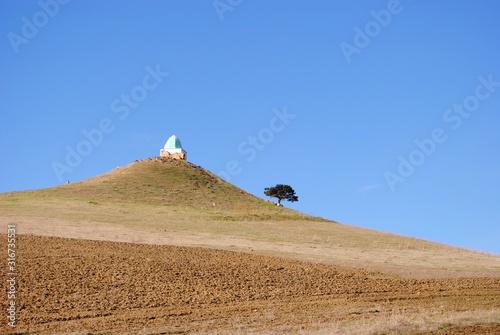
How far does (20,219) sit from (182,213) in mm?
16408

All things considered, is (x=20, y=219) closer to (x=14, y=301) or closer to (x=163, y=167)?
(x=14, y=301)

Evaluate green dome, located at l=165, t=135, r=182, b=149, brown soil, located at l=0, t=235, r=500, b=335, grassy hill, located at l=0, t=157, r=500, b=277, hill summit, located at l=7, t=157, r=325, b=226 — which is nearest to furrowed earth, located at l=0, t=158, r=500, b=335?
brown soil, located at l=0, t=235, r=500, b=335

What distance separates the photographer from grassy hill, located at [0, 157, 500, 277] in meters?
38.2

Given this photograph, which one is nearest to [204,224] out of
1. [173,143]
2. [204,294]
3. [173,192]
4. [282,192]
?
[173,192]

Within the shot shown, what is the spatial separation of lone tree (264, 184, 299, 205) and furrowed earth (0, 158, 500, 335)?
31.3 metres

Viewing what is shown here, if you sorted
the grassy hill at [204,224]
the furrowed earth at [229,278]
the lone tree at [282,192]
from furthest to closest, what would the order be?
1. the lone tree at [282,192]
2. the grassy hill at [204,224]
3. the furrowed earth at [229,278]

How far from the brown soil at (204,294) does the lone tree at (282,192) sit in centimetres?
5506

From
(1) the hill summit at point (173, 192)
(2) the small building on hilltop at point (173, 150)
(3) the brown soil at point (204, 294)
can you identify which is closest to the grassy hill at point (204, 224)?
(1) the hill summit at point (173, 192)

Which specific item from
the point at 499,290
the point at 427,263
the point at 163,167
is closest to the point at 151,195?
the point at 163,167

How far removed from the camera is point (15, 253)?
28750 mm

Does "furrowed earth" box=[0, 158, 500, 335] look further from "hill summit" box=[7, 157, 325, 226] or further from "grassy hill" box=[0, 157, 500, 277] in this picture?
"hill summit" box=[7, 157, 325, 226]

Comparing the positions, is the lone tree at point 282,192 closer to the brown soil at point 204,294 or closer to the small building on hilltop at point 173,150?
the small building on hilltop at point 173,150

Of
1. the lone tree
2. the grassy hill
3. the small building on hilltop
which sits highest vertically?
the small building on hilltop

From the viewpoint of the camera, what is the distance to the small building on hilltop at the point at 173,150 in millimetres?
93500
